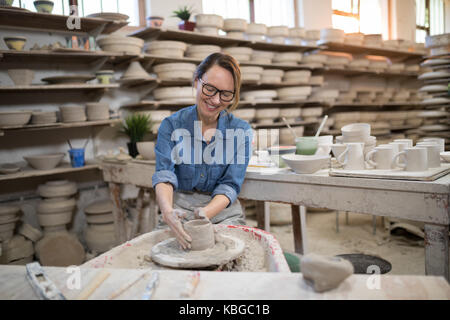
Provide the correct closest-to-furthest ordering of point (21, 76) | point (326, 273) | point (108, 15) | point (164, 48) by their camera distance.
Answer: point (326, 273) < point (21, 76) < point (108, 15) < point (164, 48)

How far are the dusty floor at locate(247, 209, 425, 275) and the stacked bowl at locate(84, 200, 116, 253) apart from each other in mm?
1736

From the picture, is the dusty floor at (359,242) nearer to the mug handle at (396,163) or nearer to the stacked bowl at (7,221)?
the mug handle at (396,163)

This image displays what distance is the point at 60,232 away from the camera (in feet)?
11.6

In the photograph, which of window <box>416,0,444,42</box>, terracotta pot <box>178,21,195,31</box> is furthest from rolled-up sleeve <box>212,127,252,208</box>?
window <box>416,0,444,42</box>

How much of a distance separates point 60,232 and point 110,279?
9.88 feet

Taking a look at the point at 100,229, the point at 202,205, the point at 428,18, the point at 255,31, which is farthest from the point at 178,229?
the point at 428,18

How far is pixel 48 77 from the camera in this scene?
133 inches

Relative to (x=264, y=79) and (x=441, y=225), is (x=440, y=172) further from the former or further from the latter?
(x=264, y=79)

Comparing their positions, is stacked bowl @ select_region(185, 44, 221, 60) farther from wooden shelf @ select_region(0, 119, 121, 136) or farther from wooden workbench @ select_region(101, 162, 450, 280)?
wooden workbench @ select_region(101, 162, 450, 280)

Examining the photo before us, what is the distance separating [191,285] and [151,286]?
0.10m

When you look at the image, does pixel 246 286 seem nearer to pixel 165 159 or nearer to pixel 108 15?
pixel 165 159

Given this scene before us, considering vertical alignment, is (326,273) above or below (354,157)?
below

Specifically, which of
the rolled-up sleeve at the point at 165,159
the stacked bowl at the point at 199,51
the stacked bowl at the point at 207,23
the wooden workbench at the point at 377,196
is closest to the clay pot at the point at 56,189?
the stacked bowl at the point at 199,51
